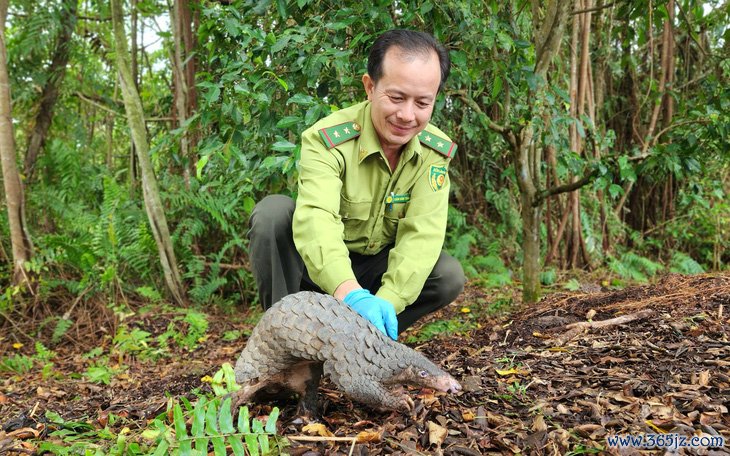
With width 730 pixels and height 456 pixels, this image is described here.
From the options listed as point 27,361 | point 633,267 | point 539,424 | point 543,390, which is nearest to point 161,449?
point 539,424

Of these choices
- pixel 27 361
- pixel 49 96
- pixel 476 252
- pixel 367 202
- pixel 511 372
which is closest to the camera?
pixel 511 372

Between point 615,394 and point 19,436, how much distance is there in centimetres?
246

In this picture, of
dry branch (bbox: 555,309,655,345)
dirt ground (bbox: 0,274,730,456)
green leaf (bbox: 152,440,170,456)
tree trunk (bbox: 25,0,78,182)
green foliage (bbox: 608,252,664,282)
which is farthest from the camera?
tree trunk (bbox: 25,0,78,182)

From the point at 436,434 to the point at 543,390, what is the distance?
1.99 ft

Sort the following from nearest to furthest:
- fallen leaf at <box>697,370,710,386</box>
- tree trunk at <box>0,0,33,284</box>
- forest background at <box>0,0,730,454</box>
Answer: fallen leaf at <box>697,370,710,386</box> → forest background at <box>0,0,730,454</box> → tree trunk at <box>0,0,33,284</box>

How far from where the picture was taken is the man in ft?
8.86

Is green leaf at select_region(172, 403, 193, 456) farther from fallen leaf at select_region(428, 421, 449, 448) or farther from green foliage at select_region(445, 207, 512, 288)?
green foliage at select_region(445, 207, 512, 288)


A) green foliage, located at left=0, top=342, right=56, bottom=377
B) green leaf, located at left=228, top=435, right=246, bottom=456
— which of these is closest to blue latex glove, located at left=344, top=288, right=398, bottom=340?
green leaf, located at left=228, top=435, right=246, bottom=456

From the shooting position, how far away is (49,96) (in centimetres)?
649

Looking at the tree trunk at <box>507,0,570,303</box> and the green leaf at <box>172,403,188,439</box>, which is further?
the tree trunk at <box>507,0,570,303</box>

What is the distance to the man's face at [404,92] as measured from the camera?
2.69 m

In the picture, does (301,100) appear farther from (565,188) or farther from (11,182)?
(11,182)

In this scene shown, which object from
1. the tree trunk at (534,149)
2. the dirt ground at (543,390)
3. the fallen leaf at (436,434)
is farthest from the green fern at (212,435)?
the tree trunk at (534,149)

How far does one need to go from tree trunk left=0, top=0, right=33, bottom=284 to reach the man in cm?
269
